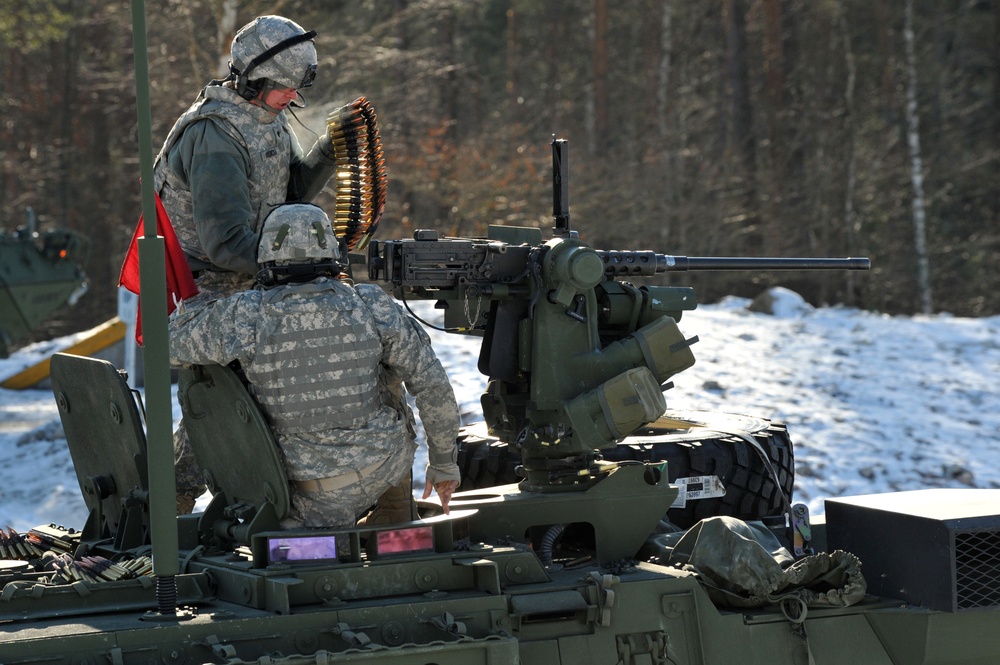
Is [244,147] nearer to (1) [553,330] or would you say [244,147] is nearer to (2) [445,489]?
(1) [553,330]

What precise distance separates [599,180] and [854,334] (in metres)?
8.29

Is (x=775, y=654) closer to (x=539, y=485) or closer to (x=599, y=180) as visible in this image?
(x=539, y=485)

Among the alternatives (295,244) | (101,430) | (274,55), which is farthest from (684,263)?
(101,430)

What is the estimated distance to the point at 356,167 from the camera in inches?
236

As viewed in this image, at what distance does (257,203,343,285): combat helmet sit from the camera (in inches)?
197

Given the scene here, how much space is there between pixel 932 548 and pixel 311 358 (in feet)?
7.95

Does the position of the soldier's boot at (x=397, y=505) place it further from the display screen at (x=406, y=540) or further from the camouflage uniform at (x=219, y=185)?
the camouflage uniform at (x=219, y=185)

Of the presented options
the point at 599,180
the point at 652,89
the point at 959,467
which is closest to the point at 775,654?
the point at 959,467

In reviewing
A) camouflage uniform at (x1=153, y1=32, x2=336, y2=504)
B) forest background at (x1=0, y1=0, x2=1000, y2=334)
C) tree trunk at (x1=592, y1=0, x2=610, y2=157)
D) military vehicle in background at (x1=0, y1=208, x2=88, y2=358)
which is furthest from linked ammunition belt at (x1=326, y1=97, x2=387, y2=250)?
tree trunk at (x1=592, y1=0, x2=610, y2=157)

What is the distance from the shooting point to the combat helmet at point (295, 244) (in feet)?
16.4

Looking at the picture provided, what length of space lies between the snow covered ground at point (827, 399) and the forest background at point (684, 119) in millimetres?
6960

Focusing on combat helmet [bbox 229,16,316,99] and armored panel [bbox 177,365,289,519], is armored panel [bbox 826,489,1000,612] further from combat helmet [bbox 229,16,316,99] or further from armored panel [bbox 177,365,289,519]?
combat helmet [bbox 229,16,316,99]

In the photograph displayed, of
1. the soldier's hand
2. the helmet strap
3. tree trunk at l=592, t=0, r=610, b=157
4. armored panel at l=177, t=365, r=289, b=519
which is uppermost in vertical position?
tree trunk at l=592, t=0, r=610, b=157

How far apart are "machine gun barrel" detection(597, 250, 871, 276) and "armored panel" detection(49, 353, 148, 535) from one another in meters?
1.98
